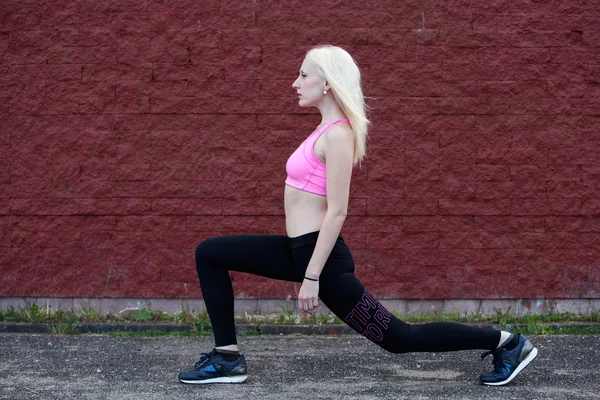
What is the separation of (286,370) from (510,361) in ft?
4.54

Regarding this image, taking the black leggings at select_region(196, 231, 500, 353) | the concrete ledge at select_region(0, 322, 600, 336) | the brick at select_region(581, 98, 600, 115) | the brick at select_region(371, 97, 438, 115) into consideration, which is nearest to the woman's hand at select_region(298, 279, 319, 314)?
the black leggings at select_region(196, 231, 500, 353)

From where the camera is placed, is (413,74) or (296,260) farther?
(413,74)

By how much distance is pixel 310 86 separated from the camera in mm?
4367

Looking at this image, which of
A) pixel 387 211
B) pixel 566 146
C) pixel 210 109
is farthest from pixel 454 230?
pixel 210 109

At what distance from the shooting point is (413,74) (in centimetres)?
646

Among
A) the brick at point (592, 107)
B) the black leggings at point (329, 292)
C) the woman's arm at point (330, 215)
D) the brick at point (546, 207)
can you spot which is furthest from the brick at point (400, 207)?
the woman's arm at point (330, 215)

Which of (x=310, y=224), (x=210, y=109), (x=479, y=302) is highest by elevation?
(x=210, y=109)

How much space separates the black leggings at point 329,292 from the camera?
4.29m

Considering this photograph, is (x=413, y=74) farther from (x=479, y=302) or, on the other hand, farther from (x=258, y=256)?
(x=258, y=256)

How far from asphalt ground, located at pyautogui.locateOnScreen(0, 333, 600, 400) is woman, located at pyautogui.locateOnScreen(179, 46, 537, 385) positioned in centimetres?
31

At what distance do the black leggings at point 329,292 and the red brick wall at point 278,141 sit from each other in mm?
1932

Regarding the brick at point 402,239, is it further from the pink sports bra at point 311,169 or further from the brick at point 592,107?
the pink sports bra at point 311,169

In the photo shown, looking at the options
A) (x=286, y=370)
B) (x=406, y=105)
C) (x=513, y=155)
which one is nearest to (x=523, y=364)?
(x=286, y=370)

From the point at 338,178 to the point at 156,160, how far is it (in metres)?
2.68
